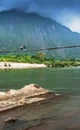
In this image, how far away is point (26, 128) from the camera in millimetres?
21906

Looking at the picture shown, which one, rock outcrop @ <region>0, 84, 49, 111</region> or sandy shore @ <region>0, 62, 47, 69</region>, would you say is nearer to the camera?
rock outcrop @ <region>0, 84, 49, 111</region>

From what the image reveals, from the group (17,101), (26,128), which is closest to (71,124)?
(26,128)

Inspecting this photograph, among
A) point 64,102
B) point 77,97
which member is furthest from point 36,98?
point 77,97

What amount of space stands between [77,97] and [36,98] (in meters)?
5.43

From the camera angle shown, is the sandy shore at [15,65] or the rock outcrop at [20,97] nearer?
the rock outcrop at [20,97]

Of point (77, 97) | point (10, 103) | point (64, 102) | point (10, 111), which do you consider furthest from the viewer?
point (77, 97)

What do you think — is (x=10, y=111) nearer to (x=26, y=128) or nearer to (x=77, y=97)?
(x=26, y=128)

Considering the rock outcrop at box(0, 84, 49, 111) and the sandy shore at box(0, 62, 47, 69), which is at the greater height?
the rock outcrop at box(0, 84, 49, 111)

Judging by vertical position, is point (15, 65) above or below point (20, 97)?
below

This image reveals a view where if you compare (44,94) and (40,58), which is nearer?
(44,94)

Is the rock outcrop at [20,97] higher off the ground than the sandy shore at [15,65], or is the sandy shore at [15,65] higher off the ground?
the rock outcrop at [20,97]

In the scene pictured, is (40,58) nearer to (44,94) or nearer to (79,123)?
(44,94)

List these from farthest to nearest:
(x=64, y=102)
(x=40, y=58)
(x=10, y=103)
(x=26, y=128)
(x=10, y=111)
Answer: (x=40, y=58) < (x=64, y=102) < (x=10, y=103) < (x=10, y=111) < (x=26, y=128)

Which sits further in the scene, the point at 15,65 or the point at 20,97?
the point at 15,65
